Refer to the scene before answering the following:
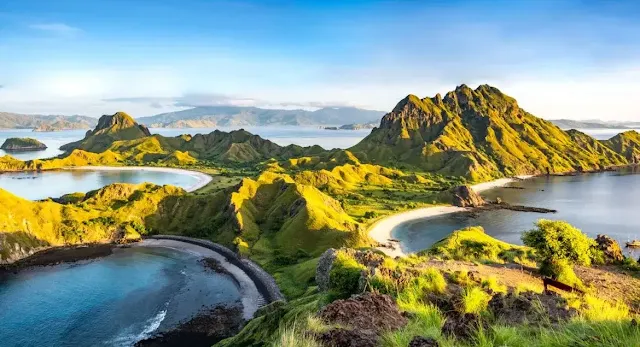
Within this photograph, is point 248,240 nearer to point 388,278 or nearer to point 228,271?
point 228,271

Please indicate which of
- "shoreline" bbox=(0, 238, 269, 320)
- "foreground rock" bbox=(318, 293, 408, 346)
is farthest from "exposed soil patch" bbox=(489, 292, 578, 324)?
"shoreline" bbox=(0, 238, 269, 320)

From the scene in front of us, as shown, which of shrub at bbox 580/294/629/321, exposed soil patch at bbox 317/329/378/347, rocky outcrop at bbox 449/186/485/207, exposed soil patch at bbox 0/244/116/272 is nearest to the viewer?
exposed soil patch at bbox 317/329/378/347

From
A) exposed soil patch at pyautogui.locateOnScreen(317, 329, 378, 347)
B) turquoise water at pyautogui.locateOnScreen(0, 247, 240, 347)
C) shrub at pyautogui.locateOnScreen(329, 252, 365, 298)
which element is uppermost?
exposed soil patch at pyautogui.locateOnScreen(317, 329, 378, 347)

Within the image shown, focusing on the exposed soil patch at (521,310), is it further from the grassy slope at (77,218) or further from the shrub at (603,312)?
the grassy slope at (77,218)

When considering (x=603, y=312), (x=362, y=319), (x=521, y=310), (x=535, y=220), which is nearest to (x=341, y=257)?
(x=521, y=310)

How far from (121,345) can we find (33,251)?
2313 inches

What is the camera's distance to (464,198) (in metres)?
173

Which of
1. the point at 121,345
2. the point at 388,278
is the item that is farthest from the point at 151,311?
the point at 388,278

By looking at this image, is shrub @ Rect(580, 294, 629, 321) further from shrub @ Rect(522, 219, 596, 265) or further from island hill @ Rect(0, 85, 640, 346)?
shrub @ Rect(522, 219, 596, 265)

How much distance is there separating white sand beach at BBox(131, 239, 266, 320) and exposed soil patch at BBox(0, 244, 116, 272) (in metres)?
8.53

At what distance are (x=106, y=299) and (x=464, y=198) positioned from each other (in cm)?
14046

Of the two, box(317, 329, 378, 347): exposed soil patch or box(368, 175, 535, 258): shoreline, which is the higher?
box(317, 329, 378, 347): exposed soil patch

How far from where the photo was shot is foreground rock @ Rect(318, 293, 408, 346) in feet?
32.3

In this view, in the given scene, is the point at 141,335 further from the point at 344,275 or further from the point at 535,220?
the point at 535,220
